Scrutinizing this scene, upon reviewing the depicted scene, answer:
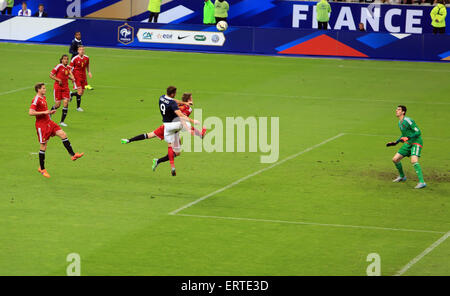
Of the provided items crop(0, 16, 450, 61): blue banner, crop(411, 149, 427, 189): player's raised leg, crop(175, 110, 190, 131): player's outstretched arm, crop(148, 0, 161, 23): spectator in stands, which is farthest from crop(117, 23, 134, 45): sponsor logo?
crop(411, 149, 427, 189): player's raised leg

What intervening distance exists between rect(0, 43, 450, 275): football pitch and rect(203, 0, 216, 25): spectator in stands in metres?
13.4

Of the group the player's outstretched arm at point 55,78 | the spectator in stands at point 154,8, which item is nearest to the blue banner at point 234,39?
the spectator in stands at point 154,8

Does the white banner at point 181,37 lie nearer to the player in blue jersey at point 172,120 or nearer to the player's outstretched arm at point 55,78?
the player's outstretched arm at point 55,78

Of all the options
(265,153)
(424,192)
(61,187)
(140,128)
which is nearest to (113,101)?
(140,128)

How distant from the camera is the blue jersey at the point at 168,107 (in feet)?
71.4

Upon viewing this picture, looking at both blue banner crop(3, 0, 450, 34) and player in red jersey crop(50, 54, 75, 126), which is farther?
blue banner crop(3, 0, 450, 34)

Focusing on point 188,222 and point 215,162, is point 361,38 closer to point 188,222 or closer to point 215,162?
point 215,162

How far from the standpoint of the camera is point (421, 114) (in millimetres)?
32875

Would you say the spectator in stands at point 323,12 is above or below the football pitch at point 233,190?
above

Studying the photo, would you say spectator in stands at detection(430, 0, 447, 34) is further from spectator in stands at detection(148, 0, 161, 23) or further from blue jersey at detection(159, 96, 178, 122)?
blue jersey at detection(159, 96, 178, 122)

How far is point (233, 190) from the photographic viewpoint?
2200 cm

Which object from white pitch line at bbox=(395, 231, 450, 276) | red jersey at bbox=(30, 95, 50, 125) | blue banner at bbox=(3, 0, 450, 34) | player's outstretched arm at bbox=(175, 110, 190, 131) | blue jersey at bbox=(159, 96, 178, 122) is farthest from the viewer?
blue banner at bbox=(3, 0, 450, 34)

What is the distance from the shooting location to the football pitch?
1672 cm

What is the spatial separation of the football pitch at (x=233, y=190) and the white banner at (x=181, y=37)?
9.33 m
